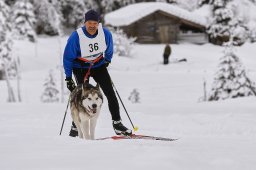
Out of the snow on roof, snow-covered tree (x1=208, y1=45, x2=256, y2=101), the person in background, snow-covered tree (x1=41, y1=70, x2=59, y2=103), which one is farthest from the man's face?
the snow on roof

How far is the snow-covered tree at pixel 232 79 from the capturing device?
755 inches

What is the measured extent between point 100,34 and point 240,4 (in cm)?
4065

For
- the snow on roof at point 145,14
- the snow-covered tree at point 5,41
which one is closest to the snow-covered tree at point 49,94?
the snow-covered tree at point 5,41

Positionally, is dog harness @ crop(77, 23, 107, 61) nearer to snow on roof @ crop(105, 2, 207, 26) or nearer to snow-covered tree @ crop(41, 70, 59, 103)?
snow-covered tree @ crop(41, 70, 59, 103)

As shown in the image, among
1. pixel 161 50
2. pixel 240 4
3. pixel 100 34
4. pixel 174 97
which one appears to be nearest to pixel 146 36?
pixel 161 50

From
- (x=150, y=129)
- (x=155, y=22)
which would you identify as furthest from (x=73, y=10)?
(x=150, y=129)

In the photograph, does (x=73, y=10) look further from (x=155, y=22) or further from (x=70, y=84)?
(x=70, y=84)

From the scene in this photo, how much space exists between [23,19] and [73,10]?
10.4 m

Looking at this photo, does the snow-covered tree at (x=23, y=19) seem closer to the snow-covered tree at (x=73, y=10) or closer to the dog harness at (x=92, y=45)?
the snow-covered tree at (x=73, y=10)

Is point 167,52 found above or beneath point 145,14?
beneath

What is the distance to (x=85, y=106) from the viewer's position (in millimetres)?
7422

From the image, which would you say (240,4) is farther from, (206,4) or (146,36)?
(146,36)

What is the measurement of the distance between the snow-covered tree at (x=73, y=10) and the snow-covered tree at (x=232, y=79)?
40.0 m

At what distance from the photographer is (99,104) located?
24.3ft
